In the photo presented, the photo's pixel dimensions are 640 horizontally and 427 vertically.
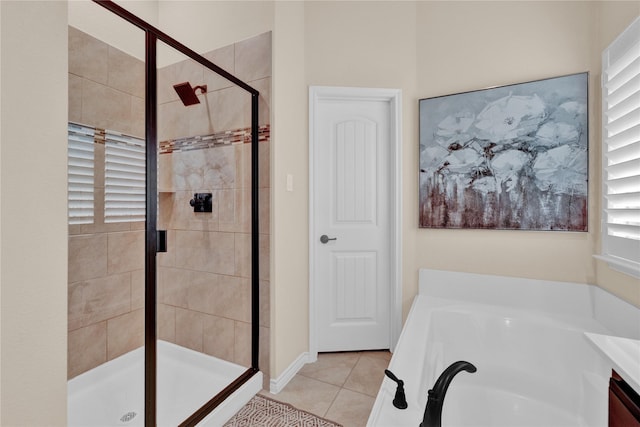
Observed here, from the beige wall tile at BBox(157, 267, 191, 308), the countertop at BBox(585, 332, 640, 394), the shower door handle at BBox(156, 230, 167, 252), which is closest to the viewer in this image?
the countertop at BBox(585, 332, 640, 394)

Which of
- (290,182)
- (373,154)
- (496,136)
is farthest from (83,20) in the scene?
(496,136)

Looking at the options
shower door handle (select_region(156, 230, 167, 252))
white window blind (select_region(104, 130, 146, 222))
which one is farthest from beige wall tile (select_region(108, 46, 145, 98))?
shower door handle (select_region(156, 230, 167, 252))

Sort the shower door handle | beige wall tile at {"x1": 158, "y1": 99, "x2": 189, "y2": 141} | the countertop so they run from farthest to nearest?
beige wall tile at {"x1": 158, "y1": 99, "x2": 189, "y2": 141} → the shower door handle → the countertop

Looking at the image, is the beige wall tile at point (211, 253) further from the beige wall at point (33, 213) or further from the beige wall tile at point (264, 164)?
the beige wall at point (33, 213)

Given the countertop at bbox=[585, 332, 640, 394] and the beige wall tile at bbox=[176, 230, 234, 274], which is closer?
the countertop at bbox=[585, 332, 640, 394]

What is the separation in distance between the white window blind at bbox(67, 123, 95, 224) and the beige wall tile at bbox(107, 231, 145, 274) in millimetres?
176

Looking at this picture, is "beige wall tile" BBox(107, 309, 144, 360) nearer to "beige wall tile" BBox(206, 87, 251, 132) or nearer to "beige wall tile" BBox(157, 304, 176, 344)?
"beige wall tile" BBox(157, 304, 176, 344)

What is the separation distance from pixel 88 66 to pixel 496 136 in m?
2.55

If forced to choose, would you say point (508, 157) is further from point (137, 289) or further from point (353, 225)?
point (137, 289)

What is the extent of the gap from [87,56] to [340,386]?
8.21ft

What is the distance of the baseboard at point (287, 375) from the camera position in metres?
1.84

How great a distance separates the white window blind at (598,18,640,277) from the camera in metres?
1.39

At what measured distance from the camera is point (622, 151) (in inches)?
58.5

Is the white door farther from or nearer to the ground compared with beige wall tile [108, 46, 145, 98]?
nearer to the ground
